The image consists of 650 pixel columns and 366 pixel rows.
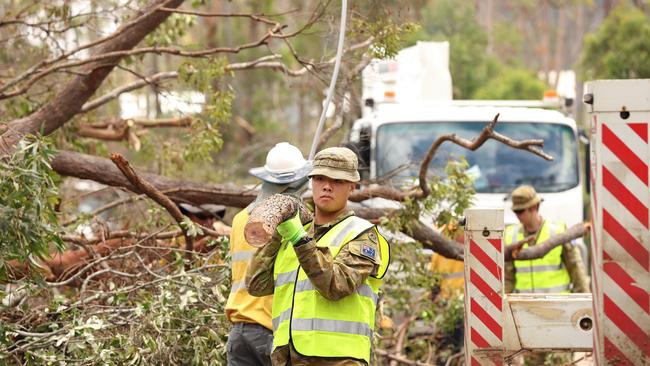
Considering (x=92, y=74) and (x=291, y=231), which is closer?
(x=291, y=231)

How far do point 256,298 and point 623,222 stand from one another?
5.80ft

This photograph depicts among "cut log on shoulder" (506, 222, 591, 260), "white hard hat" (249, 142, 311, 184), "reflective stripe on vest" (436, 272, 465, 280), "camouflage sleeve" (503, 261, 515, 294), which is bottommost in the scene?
"reflective stripe on vest" (436, 272, 465, 280)

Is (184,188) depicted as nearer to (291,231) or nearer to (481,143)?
(481,143)

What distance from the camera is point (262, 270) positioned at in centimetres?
539

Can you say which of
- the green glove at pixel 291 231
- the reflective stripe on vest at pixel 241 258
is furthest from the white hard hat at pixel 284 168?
the green glove at pixel 291 231

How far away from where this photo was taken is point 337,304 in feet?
16.8

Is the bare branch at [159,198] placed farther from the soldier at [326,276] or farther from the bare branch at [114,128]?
the bare branch at [114,128]

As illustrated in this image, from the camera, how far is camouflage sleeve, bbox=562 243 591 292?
8914 mm

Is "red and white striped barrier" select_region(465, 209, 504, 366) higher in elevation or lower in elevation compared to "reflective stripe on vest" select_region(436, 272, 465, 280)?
higher

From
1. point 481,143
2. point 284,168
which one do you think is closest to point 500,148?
point 481,143

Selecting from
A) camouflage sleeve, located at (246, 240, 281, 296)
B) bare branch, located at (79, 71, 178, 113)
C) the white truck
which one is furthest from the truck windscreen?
camouflage sleeve, located at (246, 240, 281, 296)

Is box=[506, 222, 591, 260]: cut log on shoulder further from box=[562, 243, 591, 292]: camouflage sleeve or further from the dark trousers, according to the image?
the dark trousers

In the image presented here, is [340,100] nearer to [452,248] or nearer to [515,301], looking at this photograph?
[452,248]

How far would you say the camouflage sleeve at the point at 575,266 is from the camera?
29.2 feet
